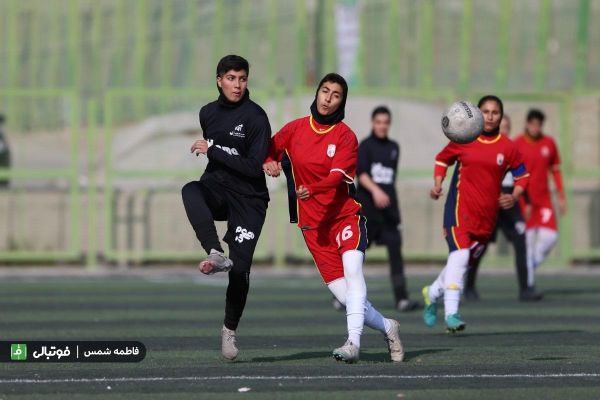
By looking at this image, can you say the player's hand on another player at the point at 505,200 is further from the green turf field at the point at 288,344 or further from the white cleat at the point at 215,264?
the white cleat at the point at 215,264

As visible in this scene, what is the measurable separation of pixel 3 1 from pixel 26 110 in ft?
20.9

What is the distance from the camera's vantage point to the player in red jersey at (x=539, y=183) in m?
17.9

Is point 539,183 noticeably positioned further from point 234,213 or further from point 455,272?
point 234,213

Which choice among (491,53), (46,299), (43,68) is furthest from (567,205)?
(43,68)

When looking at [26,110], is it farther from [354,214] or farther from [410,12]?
[354,214]

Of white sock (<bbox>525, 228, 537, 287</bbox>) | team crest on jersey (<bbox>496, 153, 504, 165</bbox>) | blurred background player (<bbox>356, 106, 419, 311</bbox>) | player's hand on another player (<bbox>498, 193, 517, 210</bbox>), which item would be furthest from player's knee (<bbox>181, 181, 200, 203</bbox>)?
white sock (<bbox>525, 228, 537, 287</bbox>)

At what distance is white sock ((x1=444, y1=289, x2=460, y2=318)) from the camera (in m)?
12.5

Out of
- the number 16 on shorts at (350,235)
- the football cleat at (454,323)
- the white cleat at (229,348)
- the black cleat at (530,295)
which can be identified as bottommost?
the black cleat at (530,295)

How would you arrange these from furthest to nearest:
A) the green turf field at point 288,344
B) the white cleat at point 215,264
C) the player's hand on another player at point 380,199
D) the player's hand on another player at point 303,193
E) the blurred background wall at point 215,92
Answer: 1. the blurred background wall at point 215,92
2. the player's hand on another player at point 380,199
3. the player's hand on another player at point 303,193
4. the white cleat at point 215,264
5. the green turf field at point 288,344

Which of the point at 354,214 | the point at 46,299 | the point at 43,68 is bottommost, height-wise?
the point at 46,299

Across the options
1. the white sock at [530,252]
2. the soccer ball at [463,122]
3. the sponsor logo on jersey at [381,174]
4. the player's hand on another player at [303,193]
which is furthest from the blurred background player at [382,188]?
the player's hand on another player at [303,193]

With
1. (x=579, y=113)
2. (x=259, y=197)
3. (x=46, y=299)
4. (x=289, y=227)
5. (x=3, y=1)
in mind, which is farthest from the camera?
(x=3, y=1)

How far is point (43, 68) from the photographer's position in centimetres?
2964

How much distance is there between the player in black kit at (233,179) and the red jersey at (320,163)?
221 millimetres
